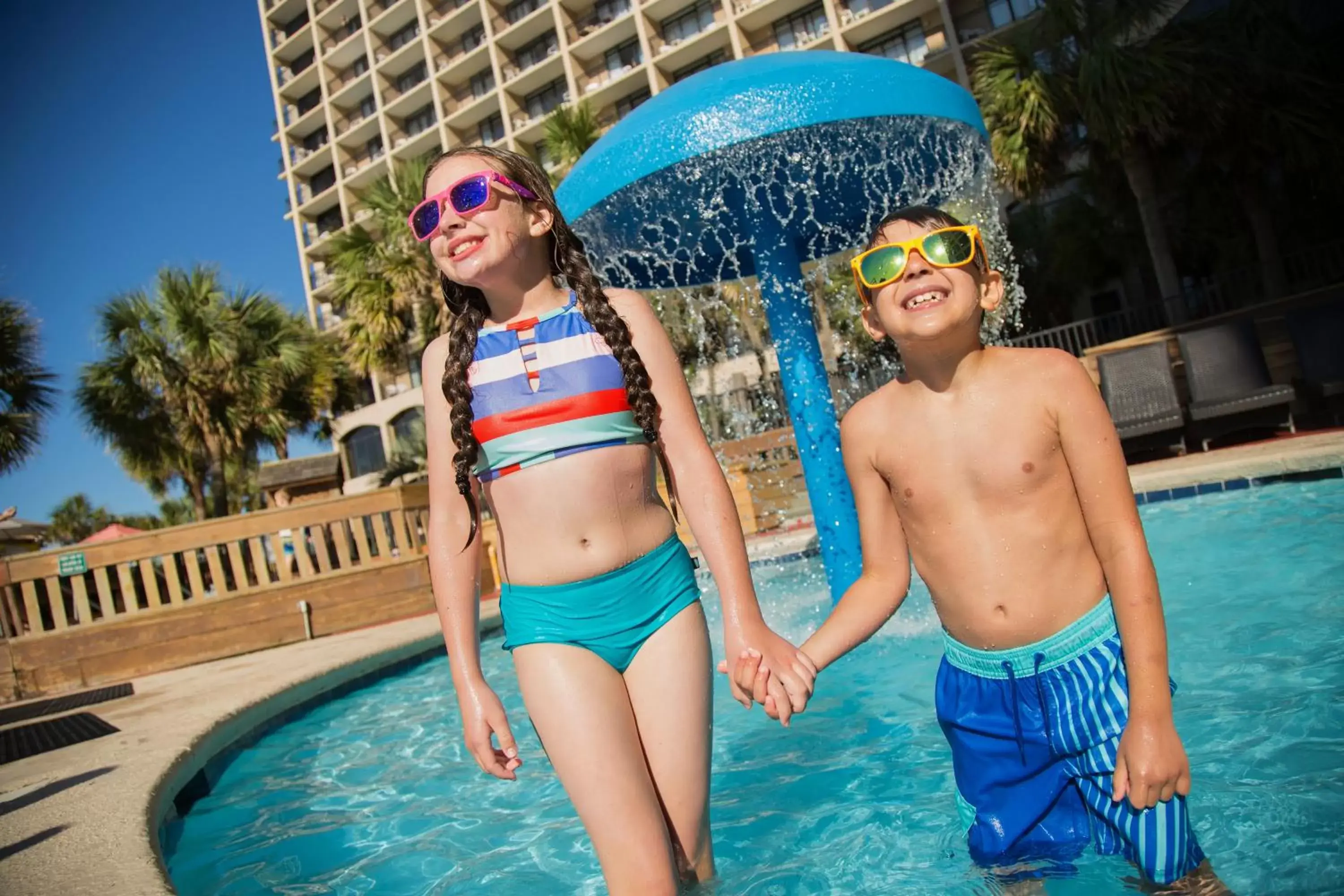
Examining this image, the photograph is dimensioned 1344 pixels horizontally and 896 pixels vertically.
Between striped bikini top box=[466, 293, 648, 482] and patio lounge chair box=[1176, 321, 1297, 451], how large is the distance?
876 cm

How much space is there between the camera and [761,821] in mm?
2998

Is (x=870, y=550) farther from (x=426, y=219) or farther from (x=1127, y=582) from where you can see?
(x=426, y=219)

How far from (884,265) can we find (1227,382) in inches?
357

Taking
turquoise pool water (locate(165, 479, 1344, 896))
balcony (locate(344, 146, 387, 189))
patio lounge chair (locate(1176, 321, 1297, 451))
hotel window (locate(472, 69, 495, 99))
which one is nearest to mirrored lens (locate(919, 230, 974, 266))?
turquoise pool water (locate(165, 479, 1344, 896))

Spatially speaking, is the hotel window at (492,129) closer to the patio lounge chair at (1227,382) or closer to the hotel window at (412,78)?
the hotel window at (412,78)

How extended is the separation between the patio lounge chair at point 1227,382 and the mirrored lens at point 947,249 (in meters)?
8.34

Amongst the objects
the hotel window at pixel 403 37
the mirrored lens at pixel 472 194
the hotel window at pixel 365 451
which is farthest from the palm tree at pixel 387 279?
the hotel window at pixel 403 37

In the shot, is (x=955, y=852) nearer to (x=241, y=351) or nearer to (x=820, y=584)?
(x=820, y=584)

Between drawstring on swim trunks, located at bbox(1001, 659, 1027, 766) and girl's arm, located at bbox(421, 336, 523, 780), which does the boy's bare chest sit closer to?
drawstring on swim trunks, located at bbox(1001, 659, 1027, 766)

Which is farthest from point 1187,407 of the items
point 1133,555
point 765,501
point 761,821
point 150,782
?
point 150,782

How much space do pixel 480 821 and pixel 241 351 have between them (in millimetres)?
16848

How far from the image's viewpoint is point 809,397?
17.2ft

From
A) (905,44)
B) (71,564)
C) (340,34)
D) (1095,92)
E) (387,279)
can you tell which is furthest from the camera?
(340,34)

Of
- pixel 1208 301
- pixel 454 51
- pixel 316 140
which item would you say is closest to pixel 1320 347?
pixel 1208 301
